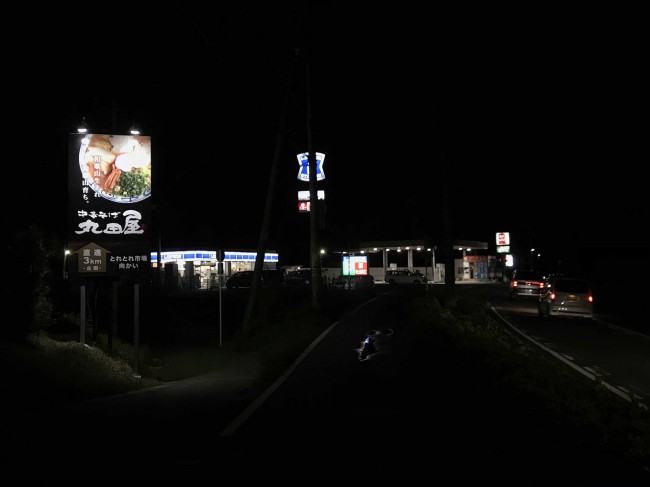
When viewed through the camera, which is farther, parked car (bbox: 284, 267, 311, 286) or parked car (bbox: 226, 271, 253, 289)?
parked car (bbox: 226, 271, 253, 289)

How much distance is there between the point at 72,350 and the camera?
544 inches

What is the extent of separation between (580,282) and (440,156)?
26.7 ft

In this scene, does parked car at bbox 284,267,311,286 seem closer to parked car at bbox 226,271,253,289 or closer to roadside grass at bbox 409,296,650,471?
parked car at bbox 226,271,253,289

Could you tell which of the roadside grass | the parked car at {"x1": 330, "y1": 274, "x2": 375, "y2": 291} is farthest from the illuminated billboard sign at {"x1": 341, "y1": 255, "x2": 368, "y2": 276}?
the roadside grass

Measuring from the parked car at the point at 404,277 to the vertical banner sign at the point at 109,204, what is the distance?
45.9 metres

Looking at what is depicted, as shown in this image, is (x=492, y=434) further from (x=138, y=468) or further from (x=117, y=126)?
(x=117, y=126)

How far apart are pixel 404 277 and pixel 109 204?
158 ft

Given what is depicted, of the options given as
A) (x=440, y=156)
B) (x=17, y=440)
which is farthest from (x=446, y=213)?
(x=17, y=440)

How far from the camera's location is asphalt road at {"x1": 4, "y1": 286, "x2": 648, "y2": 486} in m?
5.71

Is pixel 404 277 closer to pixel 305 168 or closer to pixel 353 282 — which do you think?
pixel 353 282

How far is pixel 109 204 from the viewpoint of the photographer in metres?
17.5

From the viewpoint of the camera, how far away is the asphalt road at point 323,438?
5707 mm

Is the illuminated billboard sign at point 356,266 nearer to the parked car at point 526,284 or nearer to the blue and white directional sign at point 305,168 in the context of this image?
the parked car at point 526,284

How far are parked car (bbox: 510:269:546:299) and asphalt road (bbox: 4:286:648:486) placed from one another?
99.1 ft
